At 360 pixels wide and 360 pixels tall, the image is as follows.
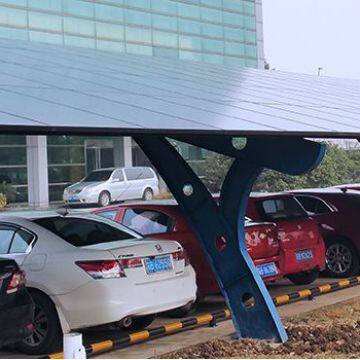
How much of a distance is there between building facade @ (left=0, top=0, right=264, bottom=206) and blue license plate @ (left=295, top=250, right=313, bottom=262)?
3006 centimetres

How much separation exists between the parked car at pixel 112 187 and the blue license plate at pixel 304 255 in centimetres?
2288

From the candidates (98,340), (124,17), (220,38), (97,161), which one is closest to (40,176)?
(97,161)

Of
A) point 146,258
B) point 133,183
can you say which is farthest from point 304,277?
point 133,183

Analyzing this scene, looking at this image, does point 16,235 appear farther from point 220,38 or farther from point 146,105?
point 220,38

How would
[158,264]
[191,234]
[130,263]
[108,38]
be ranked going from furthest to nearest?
[108,38] → [191,234] → [158,264] → [130,263]

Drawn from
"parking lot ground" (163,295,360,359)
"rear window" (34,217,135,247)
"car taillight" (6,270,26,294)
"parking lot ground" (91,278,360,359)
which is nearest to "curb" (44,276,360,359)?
"parking lot ground" (91,278,360,359)

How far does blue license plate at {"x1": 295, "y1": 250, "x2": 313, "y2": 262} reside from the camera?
10.4 m

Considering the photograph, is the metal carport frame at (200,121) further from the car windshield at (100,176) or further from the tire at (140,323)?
the car windshield at (100,176)

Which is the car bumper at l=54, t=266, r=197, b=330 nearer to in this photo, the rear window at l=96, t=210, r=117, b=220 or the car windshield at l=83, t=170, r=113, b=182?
the rear window at l=96, t=210, r=117, b=220

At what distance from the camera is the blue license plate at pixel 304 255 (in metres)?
10.4

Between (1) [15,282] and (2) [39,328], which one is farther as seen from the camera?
(2) [39,328]

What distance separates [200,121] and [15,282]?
2.25 meters

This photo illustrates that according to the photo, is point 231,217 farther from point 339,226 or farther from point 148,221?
point 339,226

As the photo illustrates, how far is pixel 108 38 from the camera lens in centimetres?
5016
